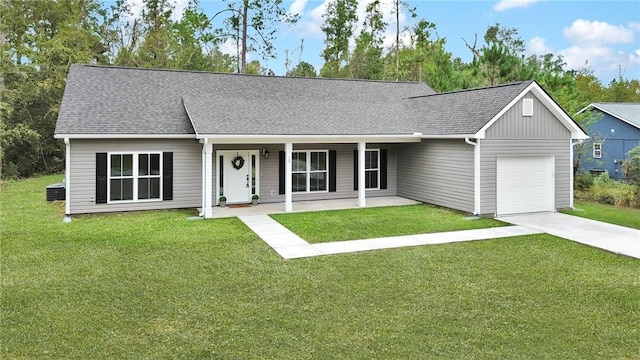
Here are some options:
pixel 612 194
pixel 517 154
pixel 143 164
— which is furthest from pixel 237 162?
pixel 612 194

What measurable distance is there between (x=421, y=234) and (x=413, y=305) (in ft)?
14.8

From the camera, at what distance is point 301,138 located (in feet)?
44.4

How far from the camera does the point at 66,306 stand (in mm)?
6109

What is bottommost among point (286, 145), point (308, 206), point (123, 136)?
point (308, 206)

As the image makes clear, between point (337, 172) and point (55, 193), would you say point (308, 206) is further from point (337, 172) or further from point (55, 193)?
point (55, 193)

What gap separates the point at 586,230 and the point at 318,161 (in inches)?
325

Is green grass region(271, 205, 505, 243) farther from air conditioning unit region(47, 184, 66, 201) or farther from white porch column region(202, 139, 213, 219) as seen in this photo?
air conditioning unit region(47, 184, 66, 201)

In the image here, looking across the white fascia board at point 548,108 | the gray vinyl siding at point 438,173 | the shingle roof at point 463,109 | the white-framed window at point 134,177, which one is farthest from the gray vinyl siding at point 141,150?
the white fascia board at point 548,108

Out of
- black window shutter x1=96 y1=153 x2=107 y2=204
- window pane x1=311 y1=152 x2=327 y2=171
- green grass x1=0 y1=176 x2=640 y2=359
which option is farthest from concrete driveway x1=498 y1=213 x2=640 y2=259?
black window shutter x1=96 y1=153 x2=107 y2=204

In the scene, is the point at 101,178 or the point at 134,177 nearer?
the point at 101,178

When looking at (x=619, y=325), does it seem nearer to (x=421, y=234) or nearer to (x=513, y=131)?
(x=421, y=234)

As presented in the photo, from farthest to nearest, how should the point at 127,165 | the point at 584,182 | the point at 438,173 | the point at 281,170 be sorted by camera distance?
the point at 584,182 < the point at 281,170 < the point at 438,173 < the point at 127,165

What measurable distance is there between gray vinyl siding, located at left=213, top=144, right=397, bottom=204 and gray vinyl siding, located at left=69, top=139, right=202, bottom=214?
0.76 m

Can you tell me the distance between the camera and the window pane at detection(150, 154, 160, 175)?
526 inches
